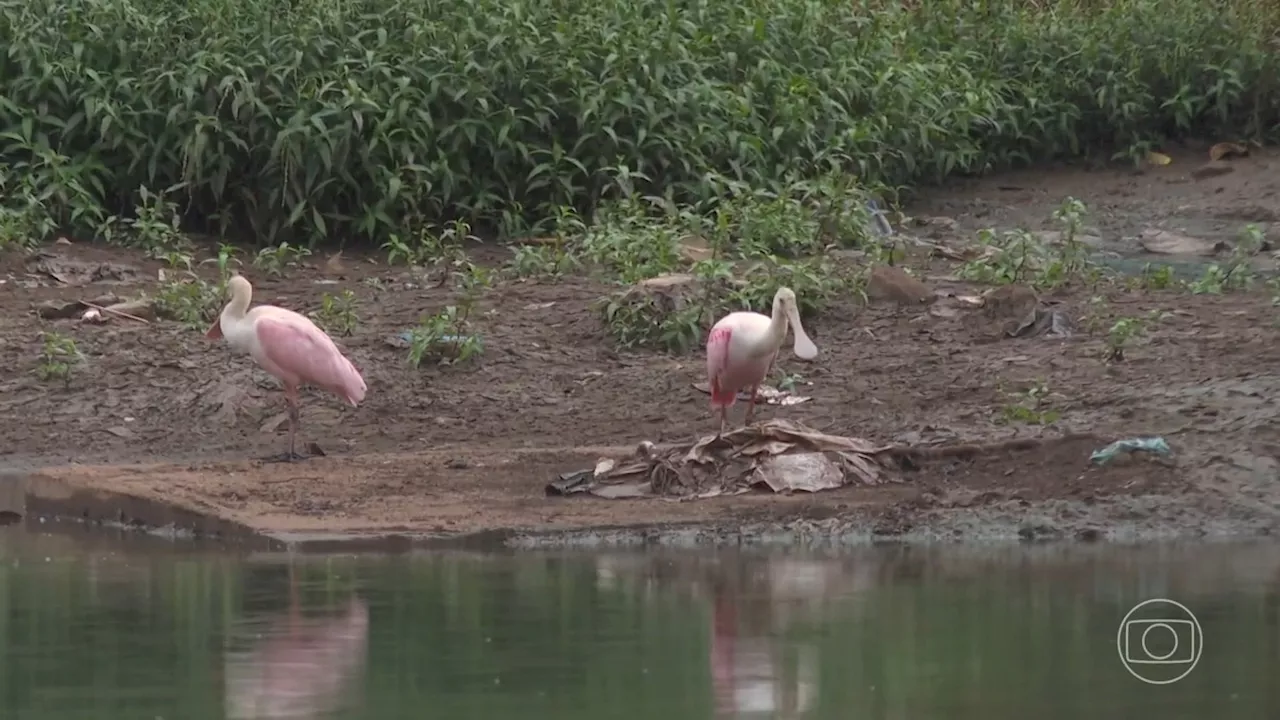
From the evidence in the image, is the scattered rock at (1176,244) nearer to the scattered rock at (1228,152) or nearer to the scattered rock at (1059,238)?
the scattered rock at (1059,238)

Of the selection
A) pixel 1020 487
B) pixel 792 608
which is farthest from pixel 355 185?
pixel 792 608

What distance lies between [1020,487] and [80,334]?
5.70 m

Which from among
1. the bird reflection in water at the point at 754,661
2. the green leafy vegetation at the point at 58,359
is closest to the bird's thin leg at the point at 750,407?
the bird reflection in water at the point at 754,661

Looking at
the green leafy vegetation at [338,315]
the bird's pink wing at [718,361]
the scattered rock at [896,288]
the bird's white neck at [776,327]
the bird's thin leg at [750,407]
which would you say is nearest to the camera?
the bird's white neck at [776,327]

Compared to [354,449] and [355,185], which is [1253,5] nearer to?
[355,185]

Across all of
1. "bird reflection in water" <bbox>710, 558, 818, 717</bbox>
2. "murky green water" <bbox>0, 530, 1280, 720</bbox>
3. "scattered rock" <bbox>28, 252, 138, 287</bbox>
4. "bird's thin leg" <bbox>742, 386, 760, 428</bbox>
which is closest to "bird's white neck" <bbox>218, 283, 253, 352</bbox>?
"murky green water" <bbox>0, 530, 1280, 720</bbox>

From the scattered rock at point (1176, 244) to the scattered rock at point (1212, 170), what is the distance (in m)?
1.79

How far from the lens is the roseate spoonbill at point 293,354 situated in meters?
11.2

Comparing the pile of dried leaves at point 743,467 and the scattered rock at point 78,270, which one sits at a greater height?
the scattered rock at point 78,270

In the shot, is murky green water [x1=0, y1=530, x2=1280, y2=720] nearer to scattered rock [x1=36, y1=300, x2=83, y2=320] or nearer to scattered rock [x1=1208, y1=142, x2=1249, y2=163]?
scattered rock [x1=36, y1=300, x2=83, y2=320]

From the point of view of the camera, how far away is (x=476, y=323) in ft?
42.5

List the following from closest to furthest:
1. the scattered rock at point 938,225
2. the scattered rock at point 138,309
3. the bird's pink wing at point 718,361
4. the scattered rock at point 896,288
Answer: the bird's pink wing at point 718,361 < the scattered rock at point 896,288 < the scattered rock at point 138,309 < the scattered rock at point 938,225

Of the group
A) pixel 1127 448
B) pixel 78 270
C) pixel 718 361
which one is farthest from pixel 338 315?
pixel 1127 448

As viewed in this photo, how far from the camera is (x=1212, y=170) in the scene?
1767 cm
